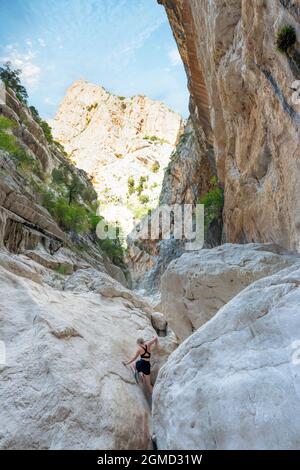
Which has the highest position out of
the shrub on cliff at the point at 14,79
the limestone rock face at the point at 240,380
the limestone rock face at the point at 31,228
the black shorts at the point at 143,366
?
the shrub on cliff at the point at 14,79

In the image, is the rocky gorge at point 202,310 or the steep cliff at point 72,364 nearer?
the rocky gorge at point 202,310

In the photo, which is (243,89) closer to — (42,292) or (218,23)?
(218,23)

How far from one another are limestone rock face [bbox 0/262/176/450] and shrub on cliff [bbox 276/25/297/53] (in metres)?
8.40

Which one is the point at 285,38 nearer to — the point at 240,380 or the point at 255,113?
the point at 255,113

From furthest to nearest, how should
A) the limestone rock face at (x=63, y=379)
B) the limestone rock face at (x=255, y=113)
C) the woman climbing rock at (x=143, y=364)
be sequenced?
the limestone rock face at (x=255, y=113), the woman climbing rock at (x=143, y=364), the limestone rock face at (x=63, y=379)

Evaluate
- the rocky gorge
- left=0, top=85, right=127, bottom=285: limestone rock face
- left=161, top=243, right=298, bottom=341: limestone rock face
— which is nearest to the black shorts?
the rocky gorge

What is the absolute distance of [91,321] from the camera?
29.6 ft

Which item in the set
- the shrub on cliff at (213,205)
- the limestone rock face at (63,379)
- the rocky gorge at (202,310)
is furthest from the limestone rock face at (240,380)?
the shrub on cliff at (213,205)

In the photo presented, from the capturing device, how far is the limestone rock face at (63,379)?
191 inches

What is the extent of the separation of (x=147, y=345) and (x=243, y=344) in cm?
416

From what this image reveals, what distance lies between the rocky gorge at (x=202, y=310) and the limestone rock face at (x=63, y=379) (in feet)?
0.07

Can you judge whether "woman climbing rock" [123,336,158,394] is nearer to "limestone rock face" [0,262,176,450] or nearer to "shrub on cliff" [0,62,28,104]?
"limestone rock face" [0,262,176,450]

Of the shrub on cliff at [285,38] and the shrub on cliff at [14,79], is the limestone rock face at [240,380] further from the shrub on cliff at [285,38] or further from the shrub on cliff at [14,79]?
the shrub on cliff at [14,79]
